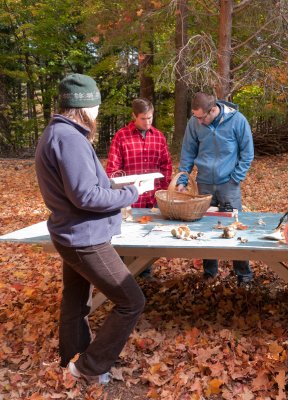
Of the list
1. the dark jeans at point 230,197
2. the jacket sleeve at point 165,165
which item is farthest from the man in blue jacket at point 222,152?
the jacket sleeve at point 165,165

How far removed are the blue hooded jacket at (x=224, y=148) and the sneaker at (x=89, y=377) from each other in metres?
1.99

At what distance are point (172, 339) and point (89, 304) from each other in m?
0.83

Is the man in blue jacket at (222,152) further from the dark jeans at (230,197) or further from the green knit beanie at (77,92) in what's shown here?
the green knit beanie at (77,92)

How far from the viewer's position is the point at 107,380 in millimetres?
2949

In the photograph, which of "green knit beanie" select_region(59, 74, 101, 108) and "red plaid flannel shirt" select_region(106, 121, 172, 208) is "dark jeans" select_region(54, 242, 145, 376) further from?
"red plaid flannel shirt" select_region(106, 121, 172, 208)

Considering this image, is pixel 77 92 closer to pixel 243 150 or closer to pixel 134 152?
pixel 134 152

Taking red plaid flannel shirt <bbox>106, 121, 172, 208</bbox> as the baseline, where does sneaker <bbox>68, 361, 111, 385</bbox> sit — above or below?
below

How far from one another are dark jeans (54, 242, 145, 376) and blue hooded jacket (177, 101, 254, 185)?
1.75 metres

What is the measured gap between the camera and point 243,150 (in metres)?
4.20

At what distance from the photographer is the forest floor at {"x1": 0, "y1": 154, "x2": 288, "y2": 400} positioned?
9.45ft

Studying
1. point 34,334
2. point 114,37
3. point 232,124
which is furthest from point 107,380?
point 114,37

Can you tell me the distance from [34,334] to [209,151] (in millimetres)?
2268

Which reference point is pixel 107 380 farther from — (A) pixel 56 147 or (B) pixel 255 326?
(A) pixel 56 147

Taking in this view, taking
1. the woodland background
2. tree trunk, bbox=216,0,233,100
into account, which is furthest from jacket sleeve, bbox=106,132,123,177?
tree trunk, bbox=216,0,233,100
